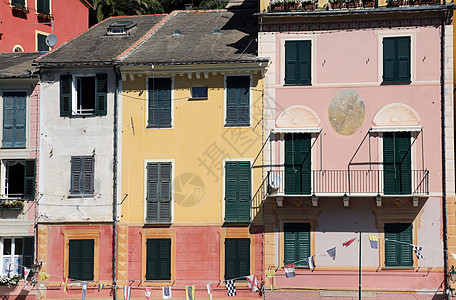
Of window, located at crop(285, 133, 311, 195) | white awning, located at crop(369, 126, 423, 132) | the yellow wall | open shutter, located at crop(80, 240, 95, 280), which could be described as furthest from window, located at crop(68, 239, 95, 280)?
white awning, located at crop(369, 126, 423, 132)

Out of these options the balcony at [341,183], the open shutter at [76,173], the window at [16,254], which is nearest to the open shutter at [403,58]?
the balcony at [341,183]

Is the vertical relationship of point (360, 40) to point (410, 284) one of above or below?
above

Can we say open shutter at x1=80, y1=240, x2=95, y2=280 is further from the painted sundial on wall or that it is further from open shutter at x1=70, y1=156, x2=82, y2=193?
the painted sundial on wall

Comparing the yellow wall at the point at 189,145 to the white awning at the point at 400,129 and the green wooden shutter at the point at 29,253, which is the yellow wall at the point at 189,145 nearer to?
the green wooden shutter at the point at 29,253

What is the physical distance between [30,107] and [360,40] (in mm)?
14121

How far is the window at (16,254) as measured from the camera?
36.0 m

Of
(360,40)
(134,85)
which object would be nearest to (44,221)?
(134,85)

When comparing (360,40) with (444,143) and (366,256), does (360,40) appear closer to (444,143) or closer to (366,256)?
(444,143)

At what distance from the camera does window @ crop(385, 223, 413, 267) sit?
34125mm

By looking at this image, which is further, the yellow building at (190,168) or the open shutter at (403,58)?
the yellow building at (190,168)

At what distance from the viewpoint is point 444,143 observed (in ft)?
112

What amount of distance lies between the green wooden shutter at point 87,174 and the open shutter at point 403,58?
43.0 ft

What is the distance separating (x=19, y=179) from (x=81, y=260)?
449 cm

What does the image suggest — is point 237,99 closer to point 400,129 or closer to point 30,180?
point 400,129
